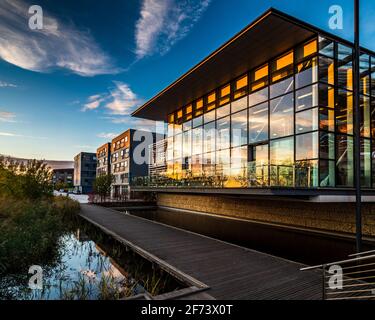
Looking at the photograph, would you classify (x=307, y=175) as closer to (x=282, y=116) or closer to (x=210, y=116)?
(x=282, y=116)

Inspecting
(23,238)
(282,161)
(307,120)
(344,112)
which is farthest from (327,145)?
(23,238)

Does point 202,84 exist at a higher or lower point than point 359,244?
higher

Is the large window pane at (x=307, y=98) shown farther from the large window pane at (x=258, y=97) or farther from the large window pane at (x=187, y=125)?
the large window pane at (x=187, y=125)

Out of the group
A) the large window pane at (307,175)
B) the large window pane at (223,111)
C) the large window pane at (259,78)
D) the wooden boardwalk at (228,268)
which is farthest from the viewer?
the large window pane at (223,111)

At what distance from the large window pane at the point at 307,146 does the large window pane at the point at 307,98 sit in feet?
5.00

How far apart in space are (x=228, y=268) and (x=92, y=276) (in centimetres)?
426

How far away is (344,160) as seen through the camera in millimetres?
13039

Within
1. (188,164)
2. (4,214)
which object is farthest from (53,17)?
(188,164)

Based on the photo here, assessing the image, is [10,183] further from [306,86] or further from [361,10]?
[361,10]

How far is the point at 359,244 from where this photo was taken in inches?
266

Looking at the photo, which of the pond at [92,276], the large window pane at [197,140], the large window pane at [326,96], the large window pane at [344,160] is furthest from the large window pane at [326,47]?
the pond at [92,276]

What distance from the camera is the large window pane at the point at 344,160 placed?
1282 cm

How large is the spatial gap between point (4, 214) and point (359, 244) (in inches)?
579

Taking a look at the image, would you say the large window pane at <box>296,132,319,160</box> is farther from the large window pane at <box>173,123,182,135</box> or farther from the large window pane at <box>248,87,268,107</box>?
the large window pane at <box>173,123,182,135</box>
